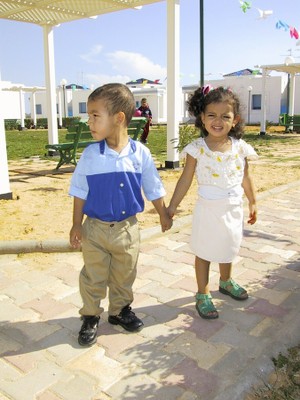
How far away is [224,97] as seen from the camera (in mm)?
2602

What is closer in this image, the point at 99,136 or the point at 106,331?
the point at 99,136

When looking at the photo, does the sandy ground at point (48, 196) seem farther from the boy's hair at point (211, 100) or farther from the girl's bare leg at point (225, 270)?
the boy's hair at point (211, 100)

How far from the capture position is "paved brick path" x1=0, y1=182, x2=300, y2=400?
213cm

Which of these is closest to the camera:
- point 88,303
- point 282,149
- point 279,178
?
point 88,303

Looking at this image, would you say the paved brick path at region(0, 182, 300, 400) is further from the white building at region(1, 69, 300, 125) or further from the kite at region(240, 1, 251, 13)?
the white building at region(1, 69, 300, 125)

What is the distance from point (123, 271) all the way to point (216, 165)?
0.89m

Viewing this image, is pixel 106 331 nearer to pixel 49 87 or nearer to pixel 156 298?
pixel 156 298

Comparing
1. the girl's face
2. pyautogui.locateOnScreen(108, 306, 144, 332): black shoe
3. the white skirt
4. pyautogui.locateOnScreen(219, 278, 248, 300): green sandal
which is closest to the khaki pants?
pyautogui.locateOnScreen(108, 306, 144, 332): black shoe

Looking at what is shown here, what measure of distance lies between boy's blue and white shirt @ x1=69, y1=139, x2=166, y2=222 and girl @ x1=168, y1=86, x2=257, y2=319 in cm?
37

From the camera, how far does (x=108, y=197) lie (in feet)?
7.77

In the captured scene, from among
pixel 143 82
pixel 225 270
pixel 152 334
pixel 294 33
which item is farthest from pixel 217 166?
pixel 143 82

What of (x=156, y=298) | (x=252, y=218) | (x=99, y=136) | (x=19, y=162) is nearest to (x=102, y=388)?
(x=156, y=298)

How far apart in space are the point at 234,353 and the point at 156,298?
880mm

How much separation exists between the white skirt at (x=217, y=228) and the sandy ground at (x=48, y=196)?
201cm
